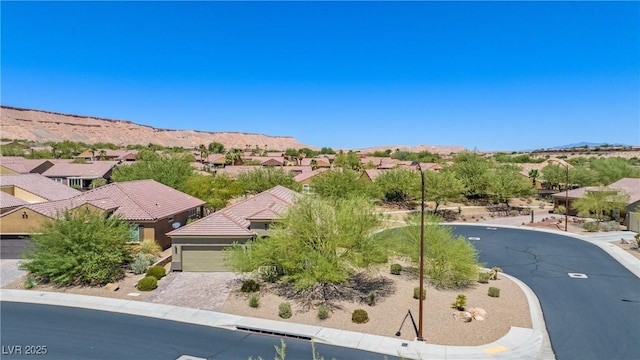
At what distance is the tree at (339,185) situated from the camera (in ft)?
168

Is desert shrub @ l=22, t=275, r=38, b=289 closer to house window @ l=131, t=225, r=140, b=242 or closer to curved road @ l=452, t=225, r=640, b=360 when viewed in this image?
house window @ l=131, t=225, r=140, b=242

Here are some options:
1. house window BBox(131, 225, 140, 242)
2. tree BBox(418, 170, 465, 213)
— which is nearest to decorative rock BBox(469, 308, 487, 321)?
house window BBox(131, 225, 140, 242)

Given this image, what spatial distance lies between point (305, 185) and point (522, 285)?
Answer: 42.3 metres

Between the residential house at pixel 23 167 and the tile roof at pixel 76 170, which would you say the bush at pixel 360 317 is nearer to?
the tile roof at pixel 76 170

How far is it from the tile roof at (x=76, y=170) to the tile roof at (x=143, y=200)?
35512 mm

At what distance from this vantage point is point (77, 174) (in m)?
66.3

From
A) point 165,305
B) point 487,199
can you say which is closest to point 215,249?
point 165,305

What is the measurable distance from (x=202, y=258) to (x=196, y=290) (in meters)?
4.16

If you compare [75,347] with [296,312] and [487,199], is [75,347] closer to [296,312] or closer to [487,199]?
[296,312]

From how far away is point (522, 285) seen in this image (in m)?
26.0

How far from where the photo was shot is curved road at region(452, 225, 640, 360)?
17716 mm

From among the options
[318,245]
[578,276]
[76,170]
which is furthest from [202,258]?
[76,170]

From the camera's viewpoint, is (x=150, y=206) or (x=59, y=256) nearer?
(x=59, y=256)

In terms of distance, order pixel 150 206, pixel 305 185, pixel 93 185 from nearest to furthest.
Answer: pixel 150 206
pixel 93 185
pixel 305 185
